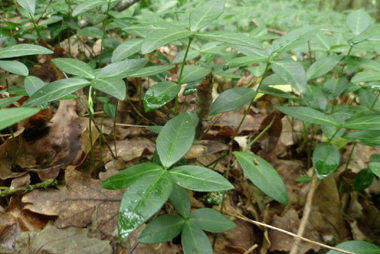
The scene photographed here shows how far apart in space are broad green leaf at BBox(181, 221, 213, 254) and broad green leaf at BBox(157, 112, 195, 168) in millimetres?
264

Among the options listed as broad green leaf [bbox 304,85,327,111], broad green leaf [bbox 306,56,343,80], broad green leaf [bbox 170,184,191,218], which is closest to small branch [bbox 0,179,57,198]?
broad green leaf [bbox 170,184,191,218]

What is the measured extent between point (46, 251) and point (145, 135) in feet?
2.77

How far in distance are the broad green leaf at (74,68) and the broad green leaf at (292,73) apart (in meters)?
0.79

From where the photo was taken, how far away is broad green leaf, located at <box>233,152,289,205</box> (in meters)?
1.02

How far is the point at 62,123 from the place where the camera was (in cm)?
158

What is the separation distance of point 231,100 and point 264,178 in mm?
404

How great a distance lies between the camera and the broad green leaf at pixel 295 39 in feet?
3.85

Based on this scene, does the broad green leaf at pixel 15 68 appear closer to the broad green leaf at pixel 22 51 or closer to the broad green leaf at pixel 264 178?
the broad green leaf at pixel 22 51

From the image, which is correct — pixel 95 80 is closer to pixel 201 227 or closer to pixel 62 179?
pixel 62 179

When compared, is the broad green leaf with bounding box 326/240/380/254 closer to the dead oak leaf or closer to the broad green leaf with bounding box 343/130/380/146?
the broad green leaf with bounding box 343/130/380/146

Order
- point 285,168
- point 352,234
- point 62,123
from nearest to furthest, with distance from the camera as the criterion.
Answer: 1. point 352,234
2. point 62,123
3. point 285,168

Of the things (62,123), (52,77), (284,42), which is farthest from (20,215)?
(284,42)

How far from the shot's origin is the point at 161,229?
0.97 meters

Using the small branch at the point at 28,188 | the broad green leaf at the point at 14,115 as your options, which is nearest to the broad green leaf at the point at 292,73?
the broad green leaf at the point at 14,115
